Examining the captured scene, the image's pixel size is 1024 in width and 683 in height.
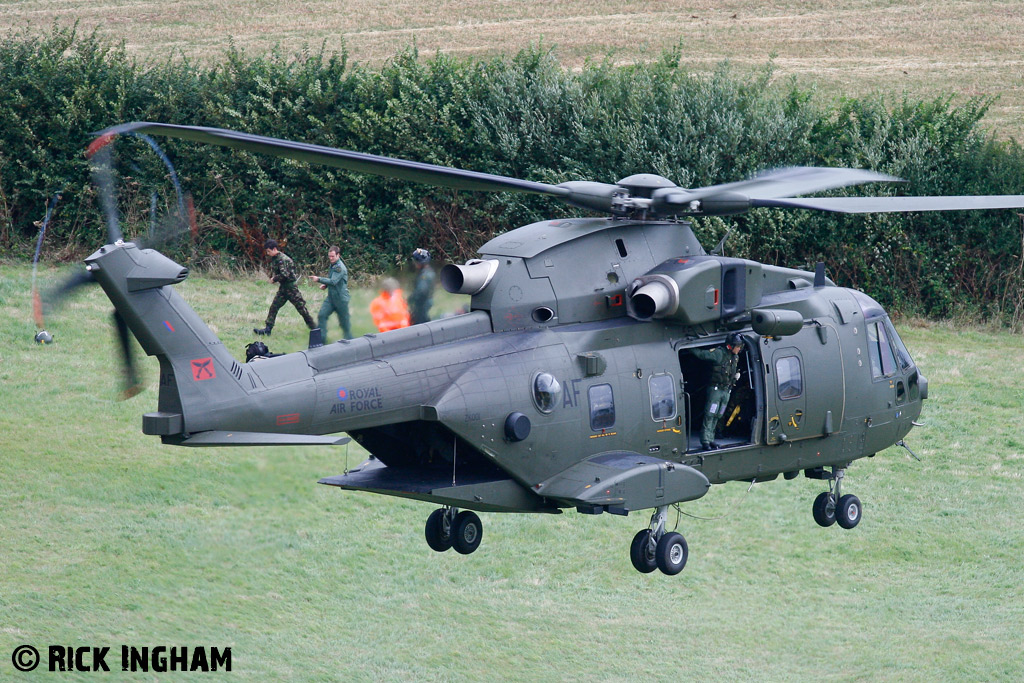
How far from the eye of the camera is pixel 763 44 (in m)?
46.0

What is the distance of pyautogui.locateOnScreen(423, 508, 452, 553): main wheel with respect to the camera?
16641 mm

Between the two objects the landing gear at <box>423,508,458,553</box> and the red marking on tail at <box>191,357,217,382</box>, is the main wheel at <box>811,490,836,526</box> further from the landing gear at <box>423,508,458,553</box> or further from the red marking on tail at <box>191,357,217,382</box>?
the red marking on tail at <box>191,357,217,382</box>

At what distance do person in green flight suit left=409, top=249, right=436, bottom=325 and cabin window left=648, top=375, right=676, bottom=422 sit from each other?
3.11 metres

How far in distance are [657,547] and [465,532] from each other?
2674 millimetres

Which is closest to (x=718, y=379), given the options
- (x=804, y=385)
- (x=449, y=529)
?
(x=804, y=385)

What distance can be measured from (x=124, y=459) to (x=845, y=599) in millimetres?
14365

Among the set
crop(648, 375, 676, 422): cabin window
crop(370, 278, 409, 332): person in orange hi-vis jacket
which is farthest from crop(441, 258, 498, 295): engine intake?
crop(648, 375, 676, 422): cabin window

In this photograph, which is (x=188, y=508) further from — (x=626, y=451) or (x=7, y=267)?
(x=7, y=267)

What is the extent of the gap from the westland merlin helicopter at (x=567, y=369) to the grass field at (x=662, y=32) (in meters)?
26.4

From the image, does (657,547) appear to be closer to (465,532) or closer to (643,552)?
(643,552)

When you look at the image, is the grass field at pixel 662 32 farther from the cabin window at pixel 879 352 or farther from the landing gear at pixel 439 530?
the landing gear at pixel 439 530

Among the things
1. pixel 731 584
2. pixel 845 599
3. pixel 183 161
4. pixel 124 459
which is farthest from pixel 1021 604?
pixel 183 161

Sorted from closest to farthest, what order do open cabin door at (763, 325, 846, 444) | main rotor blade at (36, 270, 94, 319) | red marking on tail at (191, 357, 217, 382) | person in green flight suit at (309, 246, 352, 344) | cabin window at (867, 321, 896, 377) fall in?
main rotor blade at (36, 270, 94, 319) → red marking on tail at (191, 357, 217, 382) → person in green flight suit at (309, 246, 352, 344) → open cabin door at (763, 325, 846, 444) → cabin window at (867, 321, 896, 377)

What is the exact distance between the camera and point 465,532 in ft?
54.8
